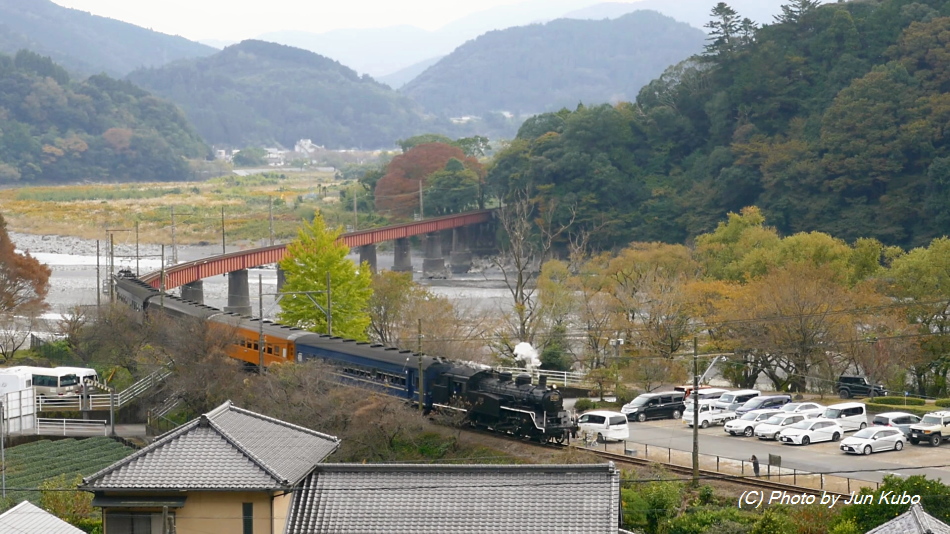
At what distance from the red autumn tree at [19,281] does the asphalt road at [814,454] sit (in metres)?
31.9

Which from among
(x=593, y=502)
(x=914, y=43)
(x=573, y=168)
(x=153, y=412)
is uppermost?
(x=914, y=43)

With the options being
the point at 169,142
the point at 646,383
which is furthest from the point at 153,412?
the point at 169,142

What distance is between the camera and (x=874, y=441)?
2802 centimetres

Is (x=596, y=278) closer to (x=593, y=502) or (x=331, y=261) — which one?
(x=331, y=261)

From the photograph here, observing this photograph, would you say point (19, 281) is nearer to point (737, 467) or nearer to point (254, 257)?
point (254, 257)

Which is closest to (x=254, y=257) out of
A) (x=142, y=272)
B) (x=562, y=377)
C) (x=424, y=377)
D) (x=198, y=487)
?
(x=142, y=272)

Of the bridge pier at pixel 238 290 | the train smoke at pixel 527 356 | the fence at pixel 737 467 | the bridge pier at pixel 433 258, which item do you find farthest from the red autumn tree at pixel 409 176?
the fence at pixel 737 467

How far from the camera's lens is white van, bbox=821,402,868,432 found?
101 feet

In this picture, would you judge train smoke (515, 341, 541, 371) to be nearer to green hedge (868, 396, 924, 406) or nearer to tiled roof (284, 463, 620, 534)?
green hedge (868, 396, 924, 406)

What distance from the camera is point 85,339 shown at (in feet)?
148

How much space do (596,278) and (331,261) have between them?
43.3ft

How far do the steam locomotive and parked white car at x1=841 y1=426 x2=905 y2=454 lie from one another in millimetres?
6912

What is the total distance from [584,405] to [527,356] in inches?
162

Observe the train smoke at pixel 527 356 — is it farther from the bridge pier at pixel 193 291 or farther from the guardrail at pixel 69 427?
the bridge pier at pixel 193 291
